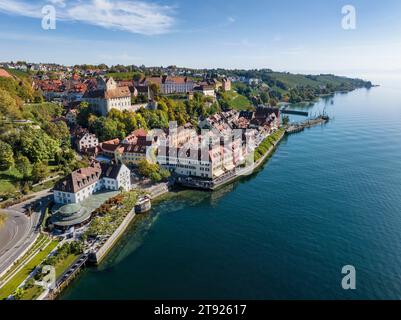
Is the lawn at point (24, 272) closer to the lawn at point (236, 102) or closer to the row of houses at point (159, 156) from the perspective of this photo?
the row of houses at point (159, 156)

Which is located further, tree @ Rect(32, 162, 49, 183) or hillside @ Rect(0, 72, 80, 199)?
tree @ Rect(32, 162, 49, 183)

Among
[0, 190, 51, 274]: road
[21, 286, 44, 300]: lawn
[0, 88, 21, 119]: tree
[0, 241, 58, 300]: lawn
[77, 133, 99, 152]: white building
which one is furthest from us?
[77, 133, 99, 152]: white building

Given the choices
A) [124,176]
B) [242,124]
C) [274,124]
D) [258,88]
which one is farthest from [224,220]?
[258,88]

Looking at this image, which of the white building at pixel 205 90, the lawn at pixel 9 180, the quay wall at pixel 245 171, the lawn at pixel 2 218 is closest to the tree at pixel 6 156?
the lawn at pixel 9 180

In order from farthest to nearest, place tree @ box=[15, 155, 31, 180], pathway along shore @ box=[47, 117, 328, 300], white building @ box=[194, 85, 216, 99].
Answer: white building @ box=[194, 85, 216, 99], tree @ box=[15, 155, 31, 180], pathway along shore @ box=[47, 117, 328, 300]

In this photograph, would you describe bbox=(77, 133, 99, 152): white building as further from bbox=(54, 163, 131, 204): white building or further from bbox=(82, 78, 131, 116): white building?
bbox=(54, 163, 131, 204): white building

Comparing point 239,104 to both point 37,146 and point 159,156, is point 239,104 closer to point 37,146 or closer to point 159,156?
point 159,156

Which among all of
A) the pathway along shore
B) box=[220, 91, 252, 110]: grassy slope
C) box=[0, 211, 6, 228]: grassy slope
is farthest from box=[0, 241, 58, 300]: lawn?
box=[220, 91, 252, 110]: grassy slope
